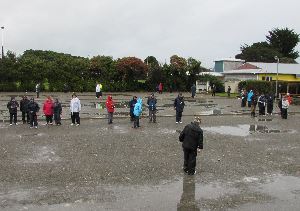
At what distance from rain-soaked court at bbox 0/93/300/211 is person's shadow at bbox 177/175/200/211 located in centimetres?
2

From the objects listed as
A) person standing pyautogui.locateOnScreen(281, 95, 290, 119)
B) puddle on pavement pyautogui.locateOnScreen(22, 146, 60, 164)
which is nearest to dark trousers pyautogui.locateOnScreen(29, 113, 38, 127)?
puddle on pavement pyautogui.locateOnScreen(22, 146, 60, 164)

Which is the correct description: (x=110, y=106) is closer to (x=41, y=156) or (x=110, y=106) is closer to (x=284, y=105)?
(x=41, y=156)

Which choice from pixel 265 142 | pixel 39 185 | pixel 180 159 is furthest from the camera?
pixel 265 142

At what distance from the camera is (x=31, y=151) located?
15.3 meters

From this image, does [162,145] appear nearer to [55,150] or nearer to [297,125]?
[55,150]

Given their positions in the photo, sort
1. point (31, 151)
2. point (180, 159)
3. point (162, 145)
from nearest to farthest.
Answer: point (180, 159), point (31, 151), point (162, 145)

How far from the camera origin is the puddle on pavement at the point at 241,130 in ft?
67.0

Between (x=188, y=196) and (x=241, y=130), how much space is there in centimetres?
1202

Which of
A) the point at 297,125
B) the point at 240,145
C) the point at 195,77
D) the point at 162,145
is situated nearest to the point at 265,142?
the point at 240,145

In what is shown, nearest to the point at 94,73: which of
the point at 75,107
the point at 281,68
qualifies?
the point at 281,68

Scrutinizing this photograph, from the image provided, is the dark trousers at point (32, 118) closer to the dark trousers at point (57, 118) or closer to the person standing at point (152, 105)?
the dark trousers at point (57, 118)

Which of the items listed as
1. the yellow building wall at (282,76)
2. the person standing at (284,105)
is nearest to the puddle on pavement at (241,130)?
the person standing at (284,105)

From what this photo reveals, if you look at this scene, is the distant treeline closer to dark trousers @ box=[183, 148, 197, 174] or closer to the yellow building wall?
the yellow building wall

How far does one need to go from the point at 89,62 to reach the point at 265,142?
38.5m
